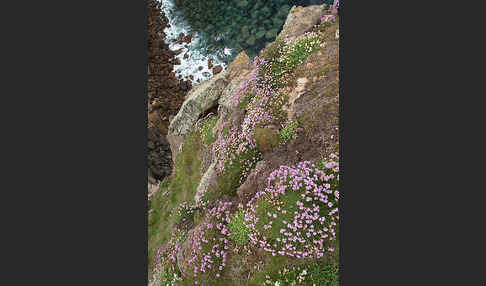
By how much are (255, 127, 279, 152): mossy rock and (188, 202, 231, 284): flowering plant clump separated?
0.98 meters

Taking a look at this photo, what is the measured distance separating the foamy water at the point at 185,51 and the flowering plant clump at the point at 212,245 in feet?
9.56

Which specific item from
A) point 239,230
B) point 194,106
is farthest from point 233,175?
point 194,106

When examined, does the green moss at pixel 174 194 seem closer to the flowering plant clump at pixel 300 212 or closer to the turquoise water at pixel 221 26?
the turquoise water at pixel 221 26

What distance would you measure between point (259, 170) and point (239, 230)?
0.87 metres

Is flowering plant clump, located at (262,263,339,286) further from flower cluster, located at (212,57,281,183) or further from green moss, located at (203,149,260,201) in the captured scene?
flower cluster, located at (212,57,281,183)

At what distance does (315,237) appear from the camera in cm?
362

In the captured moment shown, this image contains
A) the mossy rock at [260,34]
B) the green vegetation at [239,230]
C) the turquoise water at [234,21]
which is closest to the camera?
the green vegetation at [239,230]

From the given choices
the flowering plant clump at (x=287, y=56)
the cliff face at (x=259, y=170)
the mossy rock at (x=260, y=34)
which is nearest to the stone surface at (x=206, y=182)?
the cliff face at (x=259, y=170)

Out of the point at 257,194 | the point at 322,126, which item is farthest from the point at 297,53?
the point at 257,194

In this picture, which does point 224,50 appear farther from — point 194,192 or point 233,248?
point 233,248

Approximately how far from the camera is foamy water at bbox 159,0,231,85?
240 inches

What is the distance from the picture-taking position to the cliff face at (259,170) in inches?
150

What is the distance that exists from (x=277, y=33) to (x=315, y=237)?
10.8 feet

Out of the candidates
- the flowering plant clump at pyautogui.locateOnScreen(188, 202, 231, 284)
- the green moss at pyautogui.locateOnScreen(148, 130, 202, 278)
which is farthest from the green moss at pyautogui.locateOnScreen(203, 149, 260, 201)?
the green moss at pyautogui.locateOnScreen(148, 130, 202, 278)
